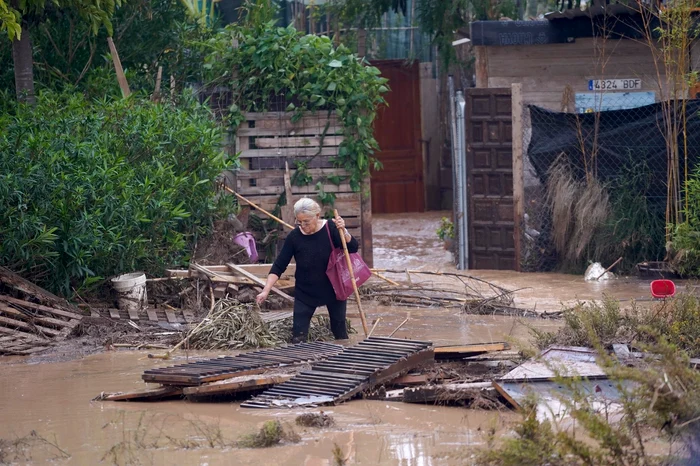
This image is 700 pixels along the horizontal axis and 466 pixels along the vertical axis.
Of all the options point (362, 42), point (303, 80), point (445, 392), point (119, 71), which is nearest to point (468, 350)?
point (445, 392)

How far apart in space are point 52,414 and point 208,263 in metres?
4.96

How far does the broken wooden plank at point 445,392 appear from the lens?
6617 millimetres

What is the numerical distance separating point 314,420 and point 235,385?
3.01 feet

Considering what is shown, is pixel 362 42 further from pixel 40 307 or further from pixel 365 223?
pixel 40 307

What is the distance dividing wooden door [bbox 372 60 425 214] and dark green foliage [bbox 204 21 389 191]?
6647mm

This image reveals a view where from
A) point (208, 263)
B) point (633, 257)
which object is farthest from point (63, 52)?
point (633, 257)

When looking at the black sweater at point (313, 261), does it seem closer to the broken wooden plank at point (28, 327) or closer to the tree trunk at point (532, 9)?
the broken wooden plank at point (28, 327)

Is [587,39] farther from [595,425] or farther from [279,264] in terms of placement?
[595,425]

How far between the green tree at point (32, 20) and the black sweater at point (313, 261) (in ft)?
13.8

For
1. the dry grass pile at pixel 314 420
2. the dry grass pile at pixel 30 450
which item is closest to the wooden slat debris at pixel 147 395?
the dry grass pile at pixel 30 450

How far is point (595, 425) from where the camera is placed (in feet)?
15.1

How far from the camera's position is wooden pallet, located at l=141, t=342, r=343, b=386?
22.9ft

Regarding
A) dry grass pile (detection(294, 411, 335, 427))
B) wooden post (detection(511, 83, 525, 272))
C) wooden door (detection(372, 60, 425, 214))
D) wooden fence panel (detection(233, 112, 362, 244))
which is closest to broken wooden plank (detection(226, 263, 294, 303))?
wooden fence panel (detection(233, 112, 362, 244))

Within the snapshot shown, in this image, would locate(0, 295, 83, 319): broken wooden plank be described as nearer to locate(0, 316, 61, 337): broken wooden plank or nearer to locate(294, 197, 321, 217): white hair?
locate(0, 316, 61, 337): broken wooden plank
